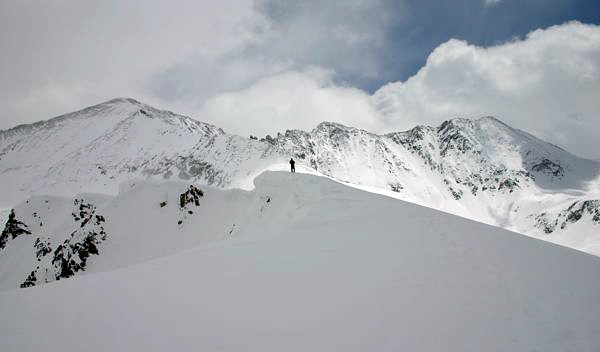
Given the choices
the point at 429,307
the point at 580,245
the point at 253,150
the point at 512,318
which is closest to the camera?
the point at 512,318

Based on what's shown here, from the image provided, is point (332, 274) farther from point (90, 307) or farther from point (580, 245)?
point (580, 245)

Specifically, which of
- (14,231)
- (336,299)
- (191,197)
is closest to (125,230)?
(191,197)

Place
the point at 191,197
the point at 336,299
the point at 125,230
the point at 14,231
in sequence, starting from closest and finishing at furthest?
the point at 336,299, the point at 125,230, the point at 191,197, the point at 14,231

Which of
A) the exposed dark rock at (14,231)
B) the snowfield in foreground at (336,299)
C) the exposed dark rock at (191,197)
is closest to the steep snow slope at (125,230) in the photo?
the exposed dark rock at (191,197)

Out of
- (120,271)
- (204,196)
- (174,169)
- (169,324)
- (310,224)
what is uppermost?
(174,169)

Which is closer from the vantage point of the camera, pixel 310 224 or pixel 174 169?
pixel 310 224

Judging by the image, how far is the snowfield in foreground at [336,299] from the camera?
4.87 meters

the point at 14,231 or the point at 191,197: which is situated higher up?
the point at 191,197

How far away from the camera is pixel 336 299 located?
6.11 m

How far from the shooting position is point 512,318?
525cm

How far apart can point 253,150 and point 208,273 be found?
120m

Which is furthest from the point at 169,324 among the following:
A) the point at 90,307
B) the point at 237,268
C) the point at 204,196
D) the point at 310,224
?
the point at 204,196

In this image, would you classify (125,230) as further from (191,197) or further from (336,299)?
(336,299)

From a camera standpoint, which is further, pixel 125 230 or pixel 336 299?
pixel 125 230
